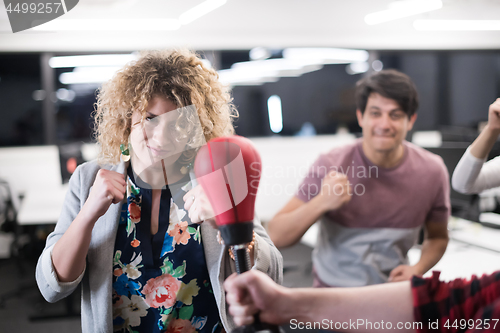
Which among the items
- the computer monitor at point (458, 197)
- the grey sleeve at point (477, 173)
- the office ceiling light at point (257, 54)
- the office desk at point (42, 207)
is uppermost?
the office ceiling light at point (257, 54)

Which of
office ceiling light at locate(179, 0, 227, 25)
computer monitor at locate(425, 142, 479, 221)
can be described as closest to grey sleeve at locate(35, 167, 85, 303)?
office ceiling light at locate(179, 0, 227, 25)

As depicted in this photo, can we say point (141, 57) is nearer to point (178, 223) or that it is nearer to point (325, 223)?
point (178, 223)

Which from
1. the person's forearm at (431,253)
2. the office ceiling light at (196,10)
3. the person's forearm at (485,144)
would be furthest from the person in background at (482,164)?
the office ceiling light at (196,10)

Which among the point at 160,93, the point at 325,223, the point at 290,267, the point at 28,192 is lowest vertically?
the point at 290,267

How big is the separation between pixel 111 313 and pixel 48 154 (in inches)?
73.3

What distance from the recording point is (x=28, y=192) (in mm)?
1897

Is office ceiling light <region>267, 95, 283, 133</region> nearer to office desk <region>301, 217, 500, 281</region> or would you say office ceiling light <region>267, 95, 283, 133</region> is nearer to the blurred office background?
the blurred office background

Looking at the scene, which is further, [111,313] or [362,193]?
[362,193]

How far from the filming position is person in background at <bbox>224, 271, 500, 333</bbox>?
0.32 metres

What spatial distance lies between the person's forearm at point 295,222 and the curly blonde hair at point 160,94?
238 millimetres

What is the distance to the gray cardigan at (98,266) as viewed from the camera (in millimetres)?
440

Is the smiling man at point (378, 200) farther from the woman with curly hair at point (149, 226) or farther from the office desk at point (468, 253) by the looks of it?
the woman with curly hair at point (149, 226)

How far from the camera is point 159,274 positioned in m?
0.47

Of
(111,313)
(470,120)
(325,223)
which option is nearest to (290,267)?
(325,223)
